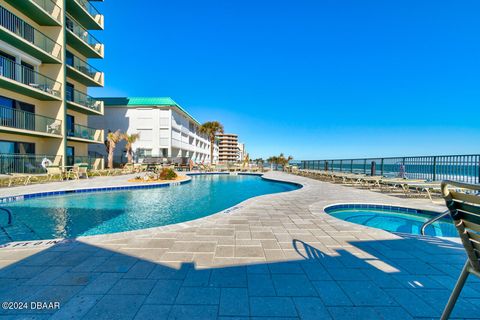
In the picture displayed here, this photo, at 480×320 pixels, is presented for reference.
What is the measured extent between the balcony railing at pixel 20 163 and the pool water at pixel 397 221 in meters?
14.1

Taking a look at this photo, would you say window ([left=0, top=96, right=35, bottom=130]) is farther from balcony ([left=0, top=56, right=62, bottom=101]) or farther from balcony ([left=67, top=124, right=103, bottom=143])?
balcony ([left=67, top=124, right=103, bottom=143])

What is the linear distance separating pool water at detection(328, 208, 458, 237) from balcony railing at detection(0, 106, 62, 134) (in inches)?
604

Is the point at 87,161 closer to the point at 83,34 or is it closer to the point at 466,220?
the point at 83,34

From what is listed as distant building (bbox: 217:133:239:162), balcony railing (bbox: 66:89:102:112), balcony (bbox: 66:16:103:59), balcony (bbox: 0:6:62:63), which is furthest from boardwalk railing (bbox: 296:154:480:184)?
distant building (bbox: 217:133:239:162)

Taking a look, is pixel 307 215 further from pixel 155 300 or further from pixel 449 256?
pixel 155 300

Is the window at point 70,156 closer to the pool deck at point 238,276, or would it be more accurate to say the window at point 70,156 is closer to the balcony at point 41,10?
the balcony at point 41,10

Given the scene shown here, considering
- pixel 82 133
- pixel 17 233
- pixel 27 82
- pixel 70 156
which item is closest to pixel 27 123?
pixel 27 82

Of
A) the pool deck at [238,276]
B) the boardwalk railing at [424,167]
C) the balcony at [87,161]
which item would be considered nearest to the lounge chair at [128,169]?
the balcony at [87,161]

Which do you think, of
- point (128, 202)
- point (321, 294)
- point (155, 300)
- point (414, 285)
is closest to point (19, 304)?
point (155, 300)

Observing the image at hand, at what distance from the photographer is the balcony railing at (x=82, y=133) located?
1457 centimetres

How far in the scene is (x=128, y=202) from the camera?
734 cm

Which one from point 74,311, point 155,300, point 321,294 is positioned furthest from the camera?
point 321,294

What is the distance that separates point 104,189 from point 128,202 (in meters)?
2.69

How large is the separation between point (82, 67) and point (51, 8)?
12.2 feet
